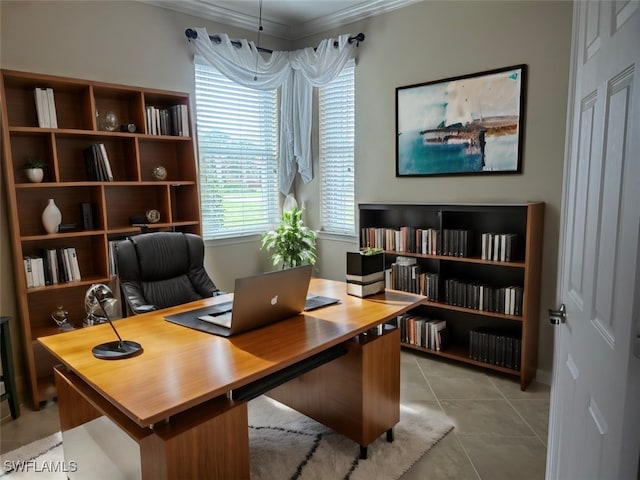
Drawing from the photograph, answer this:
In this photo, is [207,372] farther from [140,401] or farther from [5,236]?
[5,236]

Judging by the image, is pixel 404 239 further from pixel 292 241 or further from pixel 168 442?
pixel 168 442

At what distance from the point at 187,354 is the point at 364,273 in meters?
1.08

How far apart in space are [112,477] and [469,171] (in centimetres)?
290

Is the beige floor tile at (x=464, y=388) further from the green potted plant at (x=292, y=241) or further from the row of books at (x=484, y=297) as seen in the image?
the green potted plant at (x=292, y=241)

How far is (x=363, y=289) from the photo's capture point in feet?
7.97

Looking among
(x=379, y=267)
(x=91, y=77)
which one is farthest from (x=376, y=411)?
(x=91, y=77)

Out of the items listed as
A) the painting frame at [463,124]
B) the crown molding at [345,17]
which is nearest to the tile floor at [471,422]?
the painting frame at [463,124]

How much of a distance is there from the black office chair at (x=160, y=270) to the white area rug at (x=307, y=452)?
2.85 ft

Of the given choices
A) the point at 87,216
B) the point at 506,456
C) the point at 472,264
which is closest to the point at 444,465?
the point at 506,456

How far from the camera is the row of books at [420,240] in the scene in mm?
3226

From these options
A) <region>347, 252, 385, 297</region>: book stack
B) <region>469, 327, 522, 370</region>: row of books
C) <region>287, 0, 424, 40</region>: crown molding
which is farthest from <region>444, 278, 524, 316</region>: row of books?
<region>287, 0, 424, 40</region>: crown molding

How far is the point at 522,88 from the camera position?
2.99 m

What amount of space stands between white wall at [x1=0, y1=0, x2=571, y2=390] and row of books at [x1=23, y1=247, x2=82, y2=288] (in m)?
0.21

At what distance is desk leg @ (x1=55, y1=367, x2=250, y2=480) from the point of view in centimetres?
140
